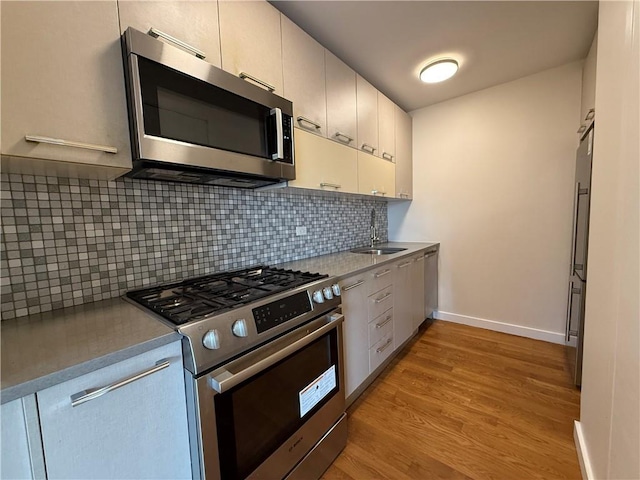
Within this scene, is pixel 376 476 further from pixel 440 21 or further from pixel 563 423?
pixel 440 21

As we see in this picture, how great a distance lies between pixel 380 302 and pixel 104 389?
1.59 m

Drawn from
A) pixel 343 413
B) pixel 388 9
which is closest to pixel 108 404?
pixel 343 413

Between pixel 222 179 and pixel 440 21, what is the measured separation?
5.53 feet

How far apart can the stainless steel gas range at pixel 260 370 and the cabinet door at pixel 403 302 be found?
0.90 metres

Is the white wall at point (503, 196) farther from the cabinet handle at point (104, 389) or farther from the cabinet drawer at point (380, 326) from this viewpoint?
the cabinet handle at point (104, 389)

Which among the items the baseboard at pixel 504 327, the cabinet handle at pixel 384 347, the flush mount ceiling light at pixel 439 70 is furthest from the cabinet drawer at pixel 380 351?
the flush mount ceiling light at pixel 439 70

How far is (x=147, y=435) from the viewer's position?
29.1 inches

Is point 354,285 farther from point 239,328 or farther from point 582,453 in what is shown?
point 582,453

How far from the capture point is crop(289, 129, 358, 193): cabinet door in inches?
62.4

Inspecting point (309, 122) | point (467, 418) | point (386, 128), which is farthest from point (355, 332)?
point (386, 128)

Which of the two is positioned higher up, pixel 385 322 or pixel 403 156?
pixel 403 156

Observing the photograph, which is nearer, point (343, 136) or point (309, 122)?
point (309, 122)

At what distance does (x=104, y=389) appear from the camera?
65 centimetres

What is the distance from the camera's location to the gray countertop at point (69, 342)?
1.88ft
